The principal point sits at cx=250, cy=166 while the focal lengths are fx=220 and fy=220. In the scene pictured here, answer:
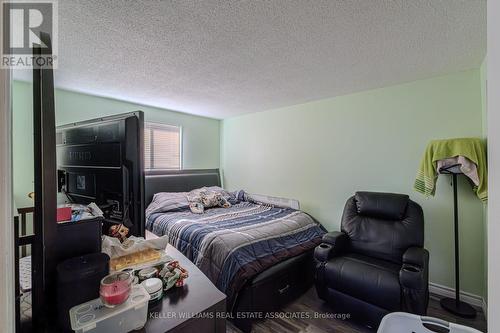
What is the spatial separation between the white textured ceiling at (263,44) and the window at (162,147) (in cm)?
106

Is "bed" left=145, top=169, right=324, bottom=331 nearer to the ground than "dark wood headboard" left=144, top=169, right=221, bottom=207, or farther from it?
nearer to the ground

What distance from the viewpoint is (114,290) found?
678 millimetres

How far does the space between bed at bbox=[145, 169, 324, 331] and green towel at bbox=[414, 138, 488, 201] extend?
129 centimetres

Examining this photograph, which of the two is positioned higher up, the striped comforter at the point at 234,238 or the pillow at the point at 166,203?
the pillow at the point at 166,203

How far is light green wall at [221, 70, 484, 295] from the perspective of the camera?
223cm

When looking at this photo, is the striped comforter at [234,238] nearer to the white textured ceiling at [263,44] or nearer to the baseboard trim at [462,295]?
the baseboard trim at [462,295]

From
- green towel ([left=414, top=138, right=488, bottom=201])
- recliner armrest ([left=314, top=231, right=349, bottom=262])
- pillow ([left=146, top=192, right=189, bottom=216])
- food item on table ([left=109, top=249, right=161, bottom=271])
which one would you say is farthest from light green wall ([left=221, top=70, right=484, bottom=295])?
food item on table ([left=109, top=249, right=161, bottom=271])

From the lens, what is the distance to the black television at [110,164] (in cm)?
83

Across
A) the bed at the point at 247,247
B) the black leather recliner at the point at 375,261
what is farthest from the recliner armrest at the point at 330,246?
the bed at the point at 247,247

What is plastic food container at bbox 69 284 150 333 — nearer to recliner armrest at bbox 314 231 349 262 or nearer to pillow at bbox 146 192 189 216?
recliner armrest at bbox 314 231 349 262

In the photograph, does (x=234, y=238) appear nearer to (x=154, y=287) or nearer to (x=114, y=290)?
(x=154, y=287)

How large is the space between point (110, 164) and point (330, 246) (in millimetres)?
2052

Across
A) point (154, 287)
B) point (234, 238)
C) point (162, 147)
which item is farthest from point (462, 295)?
point (162, 147)

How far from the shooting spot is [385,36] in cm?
164
